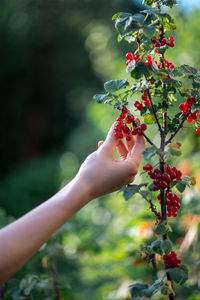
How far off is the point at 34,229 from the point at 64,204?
0.07 metres

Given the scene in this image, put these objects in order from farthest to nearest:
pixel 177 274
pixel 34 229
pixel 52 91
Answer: pixel 52 91 < pixel 177 274 < pixel 34 229

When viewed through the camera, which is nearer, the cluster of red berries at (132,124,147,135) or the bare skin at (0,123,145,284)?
the bare skin at (0,123,145,284)

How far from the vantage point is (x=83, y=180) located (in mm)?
725

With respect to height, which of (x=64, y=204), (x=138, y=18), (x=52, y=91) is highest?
(x=52, y=91)

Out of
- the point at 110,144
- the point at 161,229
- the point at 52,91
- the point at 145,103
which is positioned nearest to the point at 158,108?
A: the point at 145,103

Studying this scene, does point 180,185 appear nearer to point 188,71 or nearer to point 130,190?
point 130,190

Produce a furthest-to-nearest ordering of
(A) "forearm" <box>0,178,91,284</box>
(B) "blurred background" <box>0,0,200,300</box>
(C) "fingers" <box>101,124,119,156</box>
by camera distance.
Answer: (B) "blurred background" <box>0,0,200,300</box> < (C) "fingers" <box>101,124,119,156</box> < (A) "forearm" <box>0,178,91,284</box>

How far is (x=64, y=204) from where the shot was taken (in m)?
0.70

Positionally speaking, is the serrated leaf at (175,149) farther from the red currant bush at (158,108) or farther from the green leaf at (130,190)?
the green leaf at (130,190)

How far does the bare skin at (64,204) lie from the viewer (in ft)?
2.15

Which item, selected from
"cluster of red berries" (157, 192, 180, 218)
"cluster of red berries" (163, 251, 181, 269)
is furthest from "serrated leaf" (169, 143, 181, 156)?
"cluster of red berries" (163, 251, 181, 269)

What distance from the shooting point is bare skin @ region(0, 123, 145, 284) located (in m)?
0.66

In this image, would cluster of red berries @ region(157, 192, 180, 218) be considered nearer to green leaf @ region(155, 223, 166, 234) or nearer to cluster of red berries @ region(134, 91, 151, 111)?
green leaf @ region(155, 223, 166, 234)

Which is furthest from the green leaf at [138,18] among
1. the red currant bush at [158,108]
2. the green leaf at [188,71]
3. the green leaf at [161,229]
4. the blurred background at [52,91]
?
the blurred background at [52,91]
